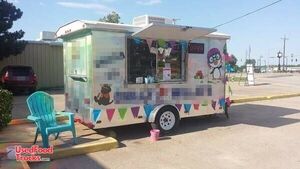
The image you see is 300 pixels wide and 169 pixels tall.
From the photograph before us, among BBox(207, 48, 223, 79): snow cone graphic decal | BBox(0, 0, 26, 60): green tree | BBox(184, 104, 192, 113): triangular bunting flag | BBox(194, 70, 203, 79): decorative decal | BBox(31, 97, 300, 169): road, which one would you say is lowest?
BBox(31, 97, 300, 169): road

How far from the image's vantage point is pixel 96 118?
821 cm

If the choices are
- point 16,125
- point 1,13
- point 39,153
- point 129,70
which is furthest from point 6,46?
point 39,153

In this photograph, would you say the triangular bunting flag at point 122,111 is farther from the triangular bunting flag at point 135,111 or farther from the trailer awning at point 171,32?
the trailer awning at point 171,32

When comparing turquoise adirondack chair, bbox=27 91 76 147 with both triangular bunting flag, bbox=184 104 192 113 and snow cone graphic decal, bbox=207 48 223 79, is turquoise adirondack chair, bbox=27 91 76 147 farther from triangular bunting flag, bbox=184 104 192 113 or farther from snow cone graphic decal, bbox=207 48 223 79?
snow cone graphic decal, bbox=207 48 223 79

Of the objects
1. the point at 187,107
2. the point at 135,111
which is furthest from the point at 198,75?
the point at 135,111

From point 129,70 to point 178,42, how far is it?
5.43 ft

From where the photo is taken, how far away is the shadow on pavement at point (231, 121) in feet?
30.9

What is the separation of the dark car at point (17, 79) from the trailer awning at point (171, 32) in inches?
468

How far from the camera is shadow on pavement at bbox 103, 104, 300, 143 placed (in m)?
9.41

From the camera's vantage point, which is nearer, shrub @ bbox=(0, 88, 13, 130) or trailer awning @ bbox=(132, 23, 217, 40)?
trailer awning @ bbox=(132, 23, 217, 40)

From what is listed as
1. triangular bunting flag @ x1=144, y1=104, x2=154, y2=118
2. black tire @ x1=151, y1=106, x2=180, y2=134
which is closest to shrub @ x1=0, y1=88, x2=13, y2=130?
triangular bunting flag @ x1=144, y1=104, x2=154, y2=118

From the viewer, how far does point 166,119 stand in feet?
30.4

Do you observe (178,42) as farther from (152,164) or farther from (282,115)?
(282,115)

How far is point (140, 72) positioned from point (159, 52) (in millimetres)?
735
